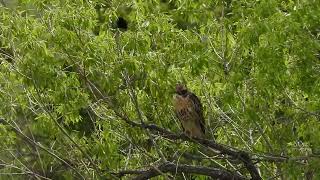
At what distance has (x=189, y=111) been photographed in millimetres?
7707

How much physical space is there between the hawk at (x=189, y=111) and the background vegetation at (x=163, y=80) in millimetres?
129

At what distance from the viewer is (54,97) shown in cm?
746

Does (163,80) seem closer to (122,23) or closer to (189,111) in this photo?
(189,111)

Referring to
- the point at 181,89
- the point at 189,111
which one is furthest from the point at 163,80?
the point at 189,111

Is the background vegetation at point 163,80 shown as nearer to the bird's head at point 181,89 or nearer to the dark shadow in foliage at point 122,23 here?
the bird's head at point 181,89

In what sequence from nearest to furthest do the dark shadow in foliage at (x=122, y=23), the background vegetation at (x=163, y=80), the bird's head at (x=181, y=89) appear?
the background vegetation at (x=163, y=80) → the bird's head at (x=181, y=89) → the dark shadow in foliage at (x=122, y=23)

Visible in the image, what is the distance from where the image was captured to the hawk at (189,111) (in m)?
7.53

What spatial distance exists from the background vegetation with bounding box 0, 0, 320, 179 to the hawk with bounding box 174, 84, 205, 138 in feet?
0.42

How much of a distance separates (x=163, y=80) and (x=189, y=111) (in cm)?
53

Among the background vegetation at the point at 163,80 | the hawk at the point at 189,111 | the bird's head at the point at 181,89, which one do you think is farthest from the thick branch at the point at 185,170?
the bird's head at the point at 181,89

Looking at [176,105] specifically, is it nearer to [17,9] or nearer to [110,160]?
[110,160]

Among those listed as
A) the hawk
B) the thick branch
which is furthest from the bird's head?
the thick branch

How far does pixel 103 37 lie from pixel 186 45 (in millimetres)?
832

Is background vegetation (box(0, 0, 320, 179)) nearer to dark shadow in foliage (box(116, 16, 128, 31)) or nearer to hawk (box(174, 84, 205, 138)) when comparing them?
hawk (box(174, 84, 205, 138))
